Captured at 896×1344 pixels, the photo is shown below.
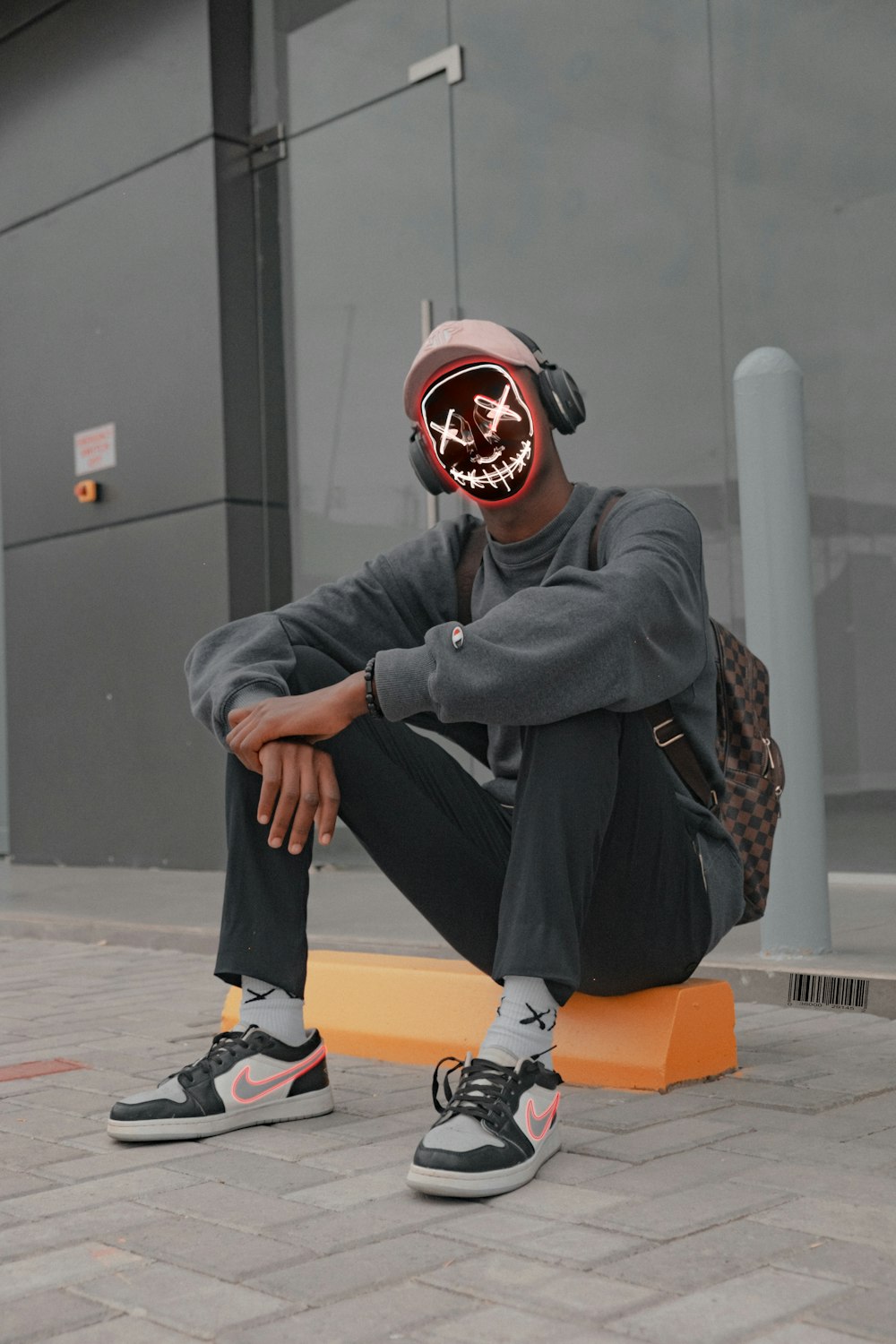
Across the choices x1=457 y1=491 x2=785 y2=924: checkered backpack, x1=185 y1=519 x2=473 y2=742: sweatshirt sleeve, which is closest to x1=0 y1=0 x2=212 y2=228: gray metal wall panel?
x1=185 y1=519 x2=473 y2=742: sweatshirt sleeve

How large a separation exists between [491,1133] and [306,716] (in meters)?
0.72

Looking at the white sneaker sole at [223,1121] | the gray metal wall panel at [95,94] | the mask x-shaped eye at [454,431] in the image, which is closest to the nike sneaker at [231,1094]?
the white sneaker sole at [223,1121]

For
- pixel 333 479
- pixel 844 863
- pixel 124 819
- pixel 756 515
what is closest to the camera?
pixel 756 515

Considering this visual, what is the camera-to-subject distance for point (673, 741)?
2.49 metres

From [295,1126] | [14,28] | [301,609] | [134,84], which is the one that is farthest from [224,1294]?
[14,28]

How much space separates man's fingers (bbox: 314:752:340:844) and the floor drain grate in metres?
1.61

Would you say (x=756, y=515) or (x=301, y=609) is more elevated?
(x=756, y=515)

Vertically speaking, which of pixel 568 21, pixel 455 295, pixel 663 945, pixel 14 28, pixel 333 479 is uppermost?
pixel 14 28

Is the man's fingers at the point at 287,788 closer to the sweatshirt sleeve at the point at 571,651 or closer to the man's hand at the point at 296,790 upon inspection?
the man's hand at the point at 296,790

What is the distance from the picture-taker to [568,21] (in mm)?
6574

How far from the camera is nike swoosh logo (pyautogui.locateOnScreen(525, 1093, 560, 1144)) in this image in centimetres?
216

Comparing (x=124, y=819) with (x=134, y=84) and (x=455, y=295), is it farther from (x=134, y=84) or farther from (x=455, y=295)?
(x=134, y=84)

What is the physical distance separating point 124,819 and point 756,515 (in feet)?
16.9

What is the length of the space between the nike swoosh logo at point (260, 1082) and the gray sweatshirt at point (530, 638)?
60 cm
